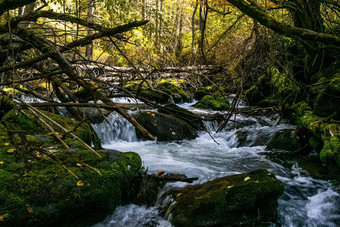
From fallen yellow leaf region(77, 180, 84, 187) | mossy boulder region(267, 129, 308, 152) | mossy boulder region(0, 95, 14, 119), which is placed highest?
mossy boulder region(0, 95, 14, 119)

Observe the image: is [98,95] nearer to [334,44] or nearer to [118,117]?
[334,44]

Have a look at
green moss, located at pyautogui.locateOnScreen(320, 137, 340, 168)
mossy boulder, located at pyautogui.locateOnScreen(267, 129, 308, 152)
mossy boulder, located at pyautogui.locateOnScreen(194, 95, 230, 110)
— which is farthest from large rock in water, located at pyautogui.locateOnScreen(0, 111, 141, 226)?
mossy boulder, located at pyautogui.locateOnScreen(194, 95, 230, 110)

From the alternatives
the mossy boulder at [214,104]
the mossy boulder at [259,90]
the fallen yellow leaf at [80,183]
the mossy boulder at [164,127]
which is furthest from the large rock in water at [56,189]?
the mossy boulder at [214,104]

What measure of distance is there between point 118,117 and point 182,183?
14.7 ft

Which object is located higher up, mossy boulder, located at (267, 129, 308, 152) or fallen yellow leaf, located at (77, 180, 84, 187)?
fallen yellow leaf, located at (77, 180, 84, 187)

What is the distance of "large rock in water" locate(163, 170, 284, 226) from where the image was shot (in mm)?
3117

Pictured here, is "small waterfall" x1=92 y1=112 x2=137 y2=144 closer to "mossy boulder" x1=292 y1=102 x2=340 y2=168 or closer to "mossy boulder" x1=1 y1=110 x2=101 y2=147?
"mossy boulder" x1=1 y1=110 x2=101 y2=147

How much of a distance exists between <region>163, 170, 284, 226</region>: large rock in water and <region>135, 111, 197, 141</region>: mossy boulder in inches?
167

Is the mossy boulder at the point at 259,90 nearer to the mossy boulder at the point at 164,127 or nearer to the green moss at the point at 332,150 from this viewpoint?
the mossy boulder at the point at 164,127

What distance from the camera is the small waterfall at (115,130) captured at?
739cm

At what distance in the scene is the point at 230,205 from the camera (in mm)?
3191

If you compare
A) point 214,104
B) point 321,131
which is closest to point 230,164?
point 321,131

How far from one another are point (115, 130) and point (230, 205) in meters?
5.22

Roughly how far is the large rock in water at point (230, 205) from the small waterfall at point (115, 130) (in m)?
4.27
